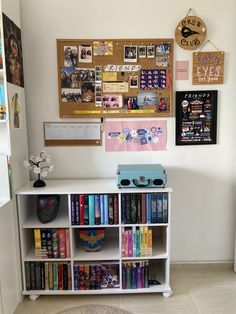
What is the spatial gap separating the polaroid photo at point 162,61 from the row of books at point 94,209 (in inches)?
43.2

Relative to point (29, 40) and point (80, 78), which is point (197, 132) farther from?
point (29, 40)

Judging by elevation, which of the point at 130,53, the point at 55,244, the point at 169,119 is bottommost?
the point at 55,244

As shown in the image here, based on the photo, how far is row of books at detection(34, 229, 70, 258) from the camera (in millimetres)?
1887

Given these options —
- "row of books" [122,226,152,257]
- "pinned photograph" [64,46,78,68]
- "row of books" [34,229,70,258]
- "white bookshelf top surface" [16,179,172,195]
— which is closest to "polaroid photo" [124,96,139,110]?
"pinned photograph" [64,46,78,68]

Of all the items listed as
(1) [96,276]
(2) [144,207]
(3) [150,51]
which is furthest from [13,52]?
(1) [96,276]

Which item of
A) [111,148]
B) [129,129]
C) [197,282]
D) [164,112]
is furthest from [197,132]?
[197,282]

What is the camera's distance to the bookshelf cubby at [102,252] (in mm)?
1863

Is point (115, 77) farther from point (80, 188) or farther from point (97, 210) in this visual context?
point (97, 210)

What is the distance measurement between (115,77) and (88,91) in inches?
9.6

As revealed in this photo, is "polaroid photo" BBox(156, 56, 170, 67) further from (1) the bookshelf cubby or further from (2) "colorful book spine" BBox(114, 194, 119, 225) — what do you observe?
(2) "colorful book spine" BBox(114, 194, 119, 225)

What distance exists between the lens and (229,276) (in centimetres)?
220

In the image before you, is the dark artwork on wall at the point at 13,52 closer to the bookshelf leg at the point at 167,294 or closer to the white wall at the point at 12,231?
the white wall at the point at 12,231

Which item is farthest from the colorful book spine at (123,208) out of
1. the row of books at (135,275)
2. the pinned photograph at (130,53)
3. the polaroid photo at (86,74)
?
the pinned photograph at (130,53)

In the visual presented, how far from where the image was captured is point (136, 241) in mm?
1904
